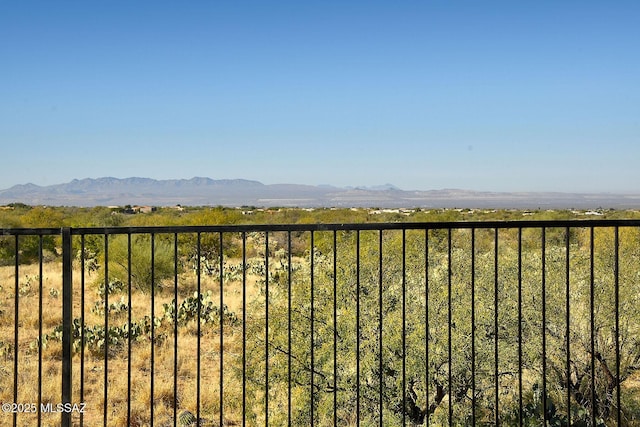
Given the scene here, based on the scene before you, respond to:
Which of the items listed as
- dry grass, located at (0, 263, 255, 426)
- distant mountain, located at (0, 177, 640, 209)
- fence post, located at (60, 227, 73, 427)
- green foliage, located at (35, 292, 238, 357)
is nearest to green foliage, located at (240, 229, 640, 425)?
dry grass, located at (0, 263, 255, 426)

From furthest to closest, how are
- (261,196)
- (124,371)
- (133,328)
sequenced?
(261,196)
(133,328)
(124,371)

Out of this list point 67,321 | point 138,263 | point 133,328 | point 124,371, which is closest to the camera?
point 67,321

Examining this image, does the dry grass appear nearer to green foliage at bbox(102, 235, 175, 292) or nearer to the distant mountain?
green foliage at bbox(102, 235, 175, 292)

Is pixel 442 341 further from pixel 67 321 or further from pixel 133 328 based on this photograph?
pixel 133 328

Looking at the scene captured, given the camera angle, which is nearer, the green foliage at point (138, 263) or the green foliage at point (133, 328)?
the green foliage at point (133, 328)

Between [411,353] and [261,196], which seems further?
[261,196]

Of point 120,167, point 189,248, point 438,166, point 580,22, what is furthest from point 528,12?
point 120,167

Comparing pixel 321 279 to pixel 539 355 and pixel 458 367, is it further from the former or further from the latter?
pixel 539 355

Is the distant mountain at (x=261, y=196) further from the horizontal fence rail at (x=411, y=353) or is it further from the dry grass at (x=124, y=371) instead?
the horizontal fence rail at (x=411, y=353)

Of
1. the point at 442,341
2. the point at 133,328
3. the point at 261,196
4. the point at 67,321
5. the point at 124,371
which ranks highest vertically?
the point at 261,196

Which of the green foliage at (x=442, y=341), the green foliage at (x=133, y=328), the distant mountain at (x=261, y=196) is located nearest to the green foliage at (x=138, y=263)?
the green foliage at (x=133, y=328)

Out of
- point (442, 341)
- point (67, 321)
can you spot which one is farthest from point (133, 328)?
point (67, 321)

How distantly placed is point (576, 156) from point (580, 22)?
44504mm

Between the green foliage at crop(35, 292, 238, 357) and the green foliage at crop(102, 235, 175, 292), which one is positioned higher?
the green foliage at crop(102, 235, 175, 292)
